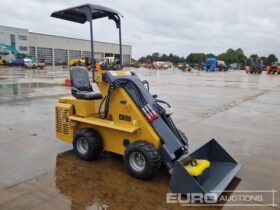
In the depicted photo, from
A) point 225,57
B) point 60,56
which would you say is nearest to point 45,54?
point 60,56

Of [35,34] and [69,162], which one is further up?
[35,34]

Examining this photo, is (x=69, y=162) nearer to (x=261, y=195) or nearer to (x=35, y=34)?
(x=261, y=195)

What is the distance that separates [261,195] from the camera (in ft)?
11.5

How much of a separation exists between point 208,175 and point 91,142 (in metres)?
1.74

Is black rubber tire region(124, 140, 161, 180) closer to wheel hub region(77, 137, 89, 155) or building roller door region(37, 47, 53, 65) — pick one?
wheel hub region(77, 137, 89, 155)

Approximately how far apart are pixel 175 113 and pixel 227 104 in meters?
3.00

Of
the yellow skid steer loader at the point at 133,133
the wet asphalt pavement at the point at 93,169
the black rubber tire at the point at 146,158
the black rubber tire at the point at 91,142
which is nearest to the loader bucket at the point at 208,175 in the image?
the yellow skid steer loader at the point at 133,133

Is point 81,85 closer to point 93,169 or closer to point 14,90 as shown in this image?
point 93,169

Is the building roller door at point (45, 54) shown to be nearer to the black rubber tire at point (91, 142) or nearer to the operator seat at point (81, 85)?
the operator seat at point (81, 85)

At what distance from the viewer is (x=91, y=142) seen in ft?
13.8

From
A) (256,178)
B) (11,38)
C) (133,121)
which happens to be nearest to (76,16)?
(133,121)

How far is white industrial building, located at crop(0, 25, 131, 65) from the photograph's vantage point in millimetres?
64812

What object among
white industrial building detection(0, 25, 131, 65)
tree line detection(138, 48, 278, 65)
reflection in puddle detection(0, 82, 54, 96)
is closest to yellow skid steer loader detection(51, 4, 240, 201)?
reflection in puddle detection(0, 82, 54, 96)

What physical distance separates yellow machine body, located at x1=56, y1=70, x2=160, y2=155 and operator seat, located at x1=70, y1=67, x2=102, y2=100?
104 mm
